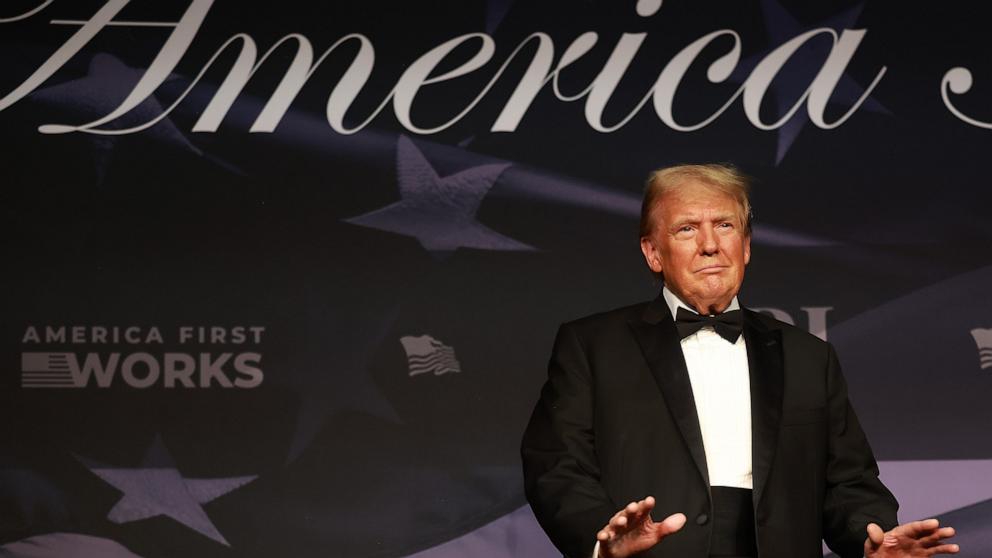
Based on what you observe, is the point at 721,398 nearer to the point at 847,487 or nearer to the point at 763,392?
the point at 763,392

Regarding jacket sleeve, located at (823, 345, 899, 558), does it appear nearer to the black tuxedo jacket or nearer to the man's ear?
the black tuxedo jacket

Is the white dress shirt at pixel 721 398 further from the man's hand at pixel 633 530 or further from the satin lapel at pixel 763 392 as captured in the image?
the man's hand at pixel 633 530

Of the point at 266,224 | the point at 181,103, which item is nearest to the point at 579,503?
the point at 266,224

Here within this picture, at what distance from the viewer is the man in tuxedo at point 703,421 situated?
2.54 m

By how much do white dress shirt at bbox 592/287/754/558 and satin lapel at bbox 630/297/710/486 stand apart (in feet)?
0.09

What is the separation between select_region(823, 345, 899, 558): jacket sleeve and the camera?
8.41 feet

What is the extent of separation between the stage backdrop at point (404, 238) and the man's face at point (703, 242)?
1512 millimetres

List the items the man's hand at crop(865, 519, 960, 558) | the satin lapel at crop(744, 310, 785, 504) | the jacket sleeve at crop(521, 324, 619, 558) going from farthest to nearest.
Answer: the satin lapel at crop(744, 310, 785, 504) → the jacket sleeve at crop(521, 324, 619, 558) → the man's hand at crop(865, 519, 960, 558)

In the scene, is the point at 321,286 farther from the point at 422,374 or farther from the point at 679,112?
the point at 679,112

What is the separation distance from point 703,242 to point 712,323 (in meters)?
0.18

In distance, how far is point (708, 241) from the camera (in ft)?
8.79

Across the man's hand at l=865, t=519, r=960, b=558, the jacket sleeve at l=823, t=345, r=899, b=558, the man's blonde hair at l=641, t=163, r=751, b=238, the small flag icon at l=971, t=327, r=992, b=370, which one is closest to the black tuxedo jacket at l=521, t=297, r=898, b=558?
the jacket sleeve at l=823, t=345, r=899, b=558

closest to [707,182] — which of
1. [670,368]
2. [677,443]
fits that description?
[670,368]

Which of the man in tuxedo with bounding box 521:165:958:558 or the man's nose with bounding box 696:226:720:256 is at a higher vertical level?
the man's nose with bounding box 696:226:720:256
